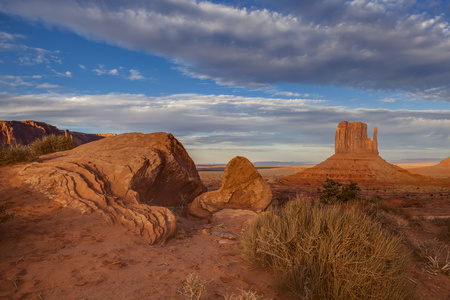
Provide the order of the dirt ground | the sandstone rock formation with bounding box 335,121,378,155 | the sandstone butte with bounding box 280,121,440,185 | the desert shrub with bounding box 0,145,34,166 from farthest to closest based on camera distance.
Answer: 1. the sandstone rock formation with bounding box 335,121,378,155
2. the sandstone butte with bounding box 280,121,440,185
3. the desert shrub with bounding box 0,145,34,166
4. the dirt ground

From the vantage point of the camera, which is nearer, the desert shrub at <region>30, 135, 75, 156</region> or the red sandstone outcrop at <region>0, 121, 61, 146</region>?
the desert shrub at <region>30, 135, 75, 156</region>

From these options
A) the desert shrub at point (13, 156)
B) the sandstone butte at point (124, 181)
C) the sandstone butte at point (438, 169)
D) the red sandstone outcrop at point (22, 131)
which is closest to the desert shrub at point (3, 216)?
the sandstone butte at point (124, 181)

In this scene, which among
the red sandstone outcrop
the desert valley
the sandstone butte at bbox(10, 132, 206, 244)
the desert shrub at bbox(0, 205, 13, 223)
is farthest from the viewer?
the red sandstone outcrop

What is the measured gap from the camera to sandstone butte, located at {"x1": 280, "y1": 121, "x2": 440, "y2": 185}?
58.9 m

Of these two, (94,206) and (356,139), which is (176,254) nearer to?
(94,206)

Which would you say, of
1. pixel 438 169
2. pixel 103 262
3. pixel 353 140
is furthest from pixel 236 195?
pixel 438 169

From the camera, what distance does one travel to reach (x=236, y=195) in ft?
30.2

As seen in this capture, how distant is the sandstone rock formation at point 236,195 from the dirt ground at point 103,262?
102 inches

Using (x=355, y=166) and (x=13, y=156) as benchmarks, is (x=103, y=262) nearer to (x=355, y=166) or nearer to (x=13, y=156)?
(x=13, y=156)

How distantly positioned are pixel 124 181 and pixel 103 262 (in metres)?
3.27

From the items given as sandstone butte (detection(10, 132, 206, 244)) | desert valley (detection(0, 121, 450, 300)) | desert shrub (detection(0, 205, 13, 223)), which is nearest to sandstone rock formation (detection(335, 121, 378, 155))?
desert valley (detection(0, 121, 450, 300))

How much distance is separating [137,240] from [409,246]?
6.75m

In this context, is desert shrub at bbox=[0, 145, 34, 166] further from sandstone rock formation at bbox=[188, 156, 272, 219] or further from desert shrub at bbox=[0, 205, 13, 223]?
sandstone rock formation at bbox=[188, 156, 272, 219]

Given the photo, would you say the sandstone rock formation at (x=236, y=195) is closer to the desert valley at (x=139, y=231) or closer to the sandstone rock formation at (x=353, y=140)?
the desert valley at (x=139, y=231)
